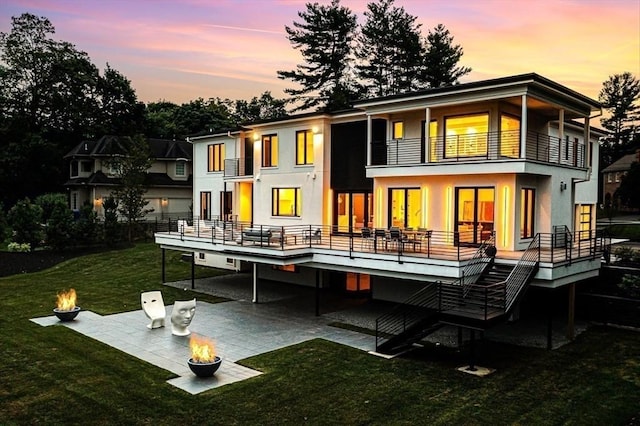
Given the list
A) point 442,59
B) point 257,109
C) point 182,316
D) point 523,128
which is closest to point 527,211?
point 523,128

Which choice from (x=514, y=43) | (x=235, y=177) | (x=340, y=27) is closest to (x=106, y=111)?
(x=340, y=27)

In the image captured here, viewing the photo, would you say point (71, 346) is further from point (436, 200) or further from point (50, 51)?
point (50, 51)

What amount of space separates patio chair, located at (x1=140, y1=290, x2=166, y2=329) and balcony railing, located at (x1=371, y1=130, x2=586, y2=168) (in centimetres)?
1013

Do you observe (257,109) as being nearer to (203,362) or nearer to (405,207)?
(405,207)

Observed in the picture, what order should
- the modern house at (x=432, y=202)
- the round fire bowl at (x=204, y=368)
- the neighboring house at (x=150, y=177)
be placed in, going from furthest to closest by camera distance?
1. the neighboring house at (x=150, y=177)
2. the modern house at (x=432, y=202)
3. the round fire bowl at (x=204, y=368)

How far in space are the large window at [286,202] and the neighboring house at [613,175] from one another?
55.3m

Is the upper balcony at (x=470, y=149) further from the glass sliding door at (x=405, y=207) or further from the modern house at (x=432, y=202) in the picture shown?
the glass sliding door at (x=405, y=207)

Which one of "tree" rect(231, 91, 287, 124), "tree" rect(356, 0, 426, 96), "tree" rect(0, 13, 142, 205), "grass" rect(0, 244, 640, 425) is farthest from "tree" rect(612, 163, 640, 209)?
"tree" rect(0, 13, 142, 205)

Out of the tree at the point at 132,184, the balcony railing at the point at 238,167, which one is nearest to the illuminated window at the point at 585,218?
the balcony railing at the point at 238,167

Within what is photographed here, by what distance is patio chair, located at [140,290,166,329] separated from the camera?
54.9ft

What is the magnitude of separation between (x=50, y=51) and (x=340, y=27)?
3506 cm

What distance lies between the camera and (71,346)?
14547 mm

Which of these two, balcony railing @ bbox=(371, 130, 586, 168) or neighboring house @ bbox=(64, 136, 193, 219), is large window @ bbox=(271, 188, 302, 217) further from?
neighboring house @ bbox=(64, 136, 193, 219)

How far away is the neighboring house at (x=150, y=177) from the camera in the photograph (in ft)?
145
